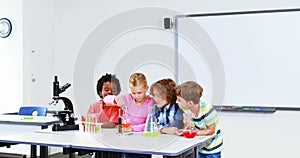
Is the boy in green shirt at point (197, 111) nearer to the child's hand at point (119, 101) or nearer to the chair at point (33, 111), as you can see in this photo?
the child's hand at point (119, 101)

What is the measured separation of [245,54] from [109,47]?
6.54 feet

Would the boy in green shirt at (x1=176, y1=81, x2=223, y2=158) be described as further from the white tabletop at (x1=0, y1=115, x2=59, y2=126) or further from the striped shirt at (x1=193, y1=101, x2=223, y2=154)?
the white tabletop at (x1=0, y1=115, x2=59, y2=126)

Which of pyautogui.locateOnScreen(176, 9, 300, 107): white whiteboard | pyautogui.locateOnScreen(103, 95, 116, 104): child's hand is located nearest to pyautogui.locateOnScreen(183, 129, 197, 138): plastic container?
pyautogui.locateOnScreen(103, 95, 116, 104): child's hand

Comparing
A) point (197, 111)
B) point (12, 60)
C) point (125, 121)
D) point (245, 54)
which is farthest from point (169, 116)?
point (12, 60)

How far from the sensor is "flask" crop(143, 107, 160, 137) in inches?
133

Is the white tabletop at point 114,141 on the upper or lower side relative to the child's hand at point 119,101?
lower

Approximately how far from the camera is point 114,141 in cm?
316

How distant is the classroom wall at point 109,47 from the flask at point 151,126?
6.59ft

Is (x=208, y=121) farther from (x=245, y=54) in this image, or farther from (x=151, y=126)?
(x=245, y=54)

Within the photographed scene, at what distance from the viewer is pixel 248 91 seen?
16.8 feet

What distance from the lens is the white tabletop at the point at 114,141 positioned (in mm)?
2867

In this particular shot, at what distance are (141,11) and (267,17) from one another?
1.72 meters

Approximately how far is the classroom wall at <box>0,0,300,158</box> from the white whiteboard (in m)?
0.14

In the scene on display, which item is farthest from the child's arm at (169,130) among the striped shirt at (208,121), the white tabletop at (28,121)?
the white tabletop at (28,121)
